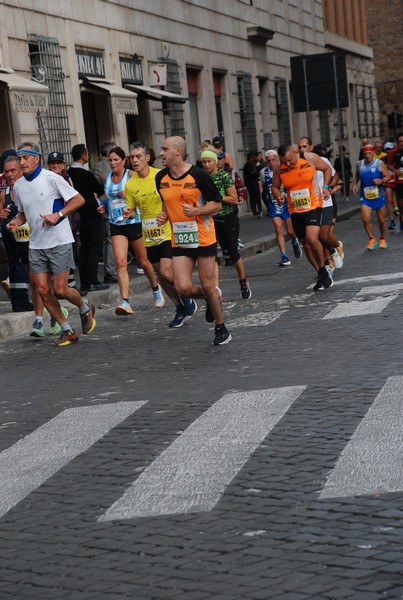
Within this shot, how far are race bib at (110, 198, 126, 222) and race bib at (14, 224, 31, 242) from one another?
1.35 meters

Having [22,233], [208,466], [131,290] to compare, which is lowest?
[131,290]

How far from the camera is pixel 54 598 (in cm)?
495

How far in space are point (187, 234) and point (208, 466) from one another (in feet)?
17.0

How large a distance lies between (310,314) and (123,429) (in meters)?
5.41

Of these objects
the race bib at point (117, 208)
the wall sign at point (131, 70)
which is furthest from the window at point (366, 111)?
the race bib at point (117, 208)

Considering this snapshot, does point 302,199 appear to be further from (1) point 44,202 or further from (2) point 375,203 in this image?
(2) point 375,203

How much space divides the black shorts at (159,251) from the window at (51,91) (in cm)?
963

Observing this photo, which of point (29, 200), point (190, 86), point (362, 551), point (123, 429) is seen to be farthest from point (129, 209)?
point (190, 86)

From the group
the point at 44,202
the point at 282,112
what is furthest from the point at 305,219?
the point at 282,112

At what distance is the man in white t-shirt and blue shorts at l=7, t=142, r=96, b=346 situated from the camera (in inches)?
494

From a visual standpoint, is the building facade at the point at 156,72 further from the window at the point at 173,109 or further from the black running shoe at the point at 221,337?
the black running shoe at the point at 221,337

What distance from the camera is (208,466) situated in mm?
6797

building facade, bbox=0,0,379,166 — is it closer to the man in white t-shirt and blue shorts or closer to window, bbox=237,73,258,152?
window, bbox=237,73,258,152

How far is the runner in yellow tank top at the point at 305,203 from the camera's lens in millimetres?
15633
